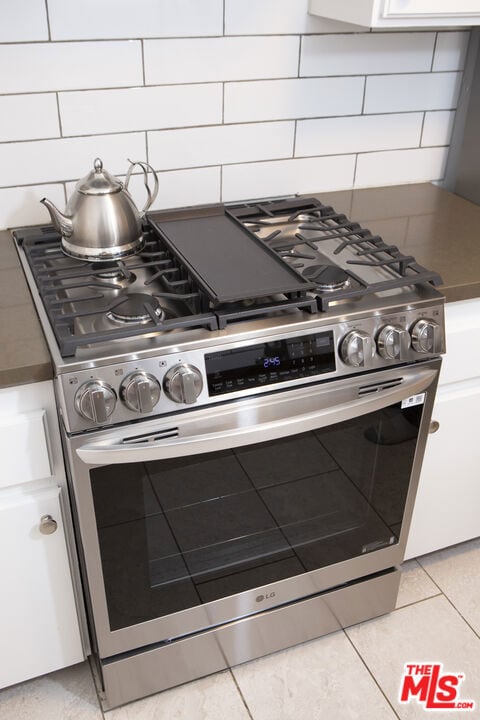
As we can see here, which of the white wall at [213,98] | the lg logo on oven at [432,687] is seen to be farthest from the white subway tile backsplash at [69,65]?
the lg logo on oven at [432,687]

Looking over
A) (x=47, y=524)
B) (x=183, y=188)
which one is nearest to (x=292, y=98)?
(x=183, y=188)

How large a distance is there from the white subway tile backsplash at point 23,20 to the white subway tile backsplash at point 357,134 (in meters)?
0.68

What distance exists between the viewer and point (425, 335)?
1332 millimetres

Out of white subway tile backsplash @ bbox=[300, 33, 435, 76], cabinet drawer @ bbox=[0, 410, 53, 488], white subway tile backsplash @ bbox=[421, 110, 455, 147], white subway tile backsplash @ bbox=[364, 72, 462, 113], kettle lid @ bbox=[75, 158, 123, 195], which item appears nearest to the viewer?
cabinet drawer @ bbox=[0, 410, 53, 488]

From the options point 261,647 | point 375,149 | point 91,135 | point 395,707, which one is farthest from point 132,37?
point 395,707

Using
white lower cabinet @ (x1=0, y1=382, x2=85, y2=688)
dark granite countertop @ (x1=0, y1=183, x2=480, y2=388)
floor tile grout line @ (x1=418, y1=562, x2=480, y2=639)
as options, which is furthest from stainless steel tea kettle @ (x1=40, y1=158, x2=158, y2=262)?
floor tile grout line @ (x1=418, y1=562, x2=480, y2=639)

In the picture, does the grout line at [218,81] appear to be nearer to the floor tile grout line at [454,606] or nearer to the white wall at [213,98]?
the white wall at [213,98]

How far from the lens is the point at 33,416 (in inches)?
48.3

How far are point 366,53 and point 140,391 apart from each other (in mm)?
1184

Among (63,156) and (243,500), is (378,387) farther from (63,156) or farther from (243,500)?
(63,156)

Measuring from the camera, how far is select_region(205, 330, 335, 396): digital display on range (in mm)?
1209

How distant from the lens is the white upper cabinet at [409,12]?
1.44 m

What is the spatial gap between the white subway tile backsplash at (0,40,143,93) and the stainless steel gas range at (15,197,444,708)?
1.04 feet

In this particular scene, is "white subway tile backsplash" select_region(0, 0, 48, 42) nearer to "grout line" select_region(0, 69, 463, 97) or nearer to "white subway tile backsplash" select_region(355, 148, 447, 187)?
"grout line" select_region(0, 69, 463, 97)
